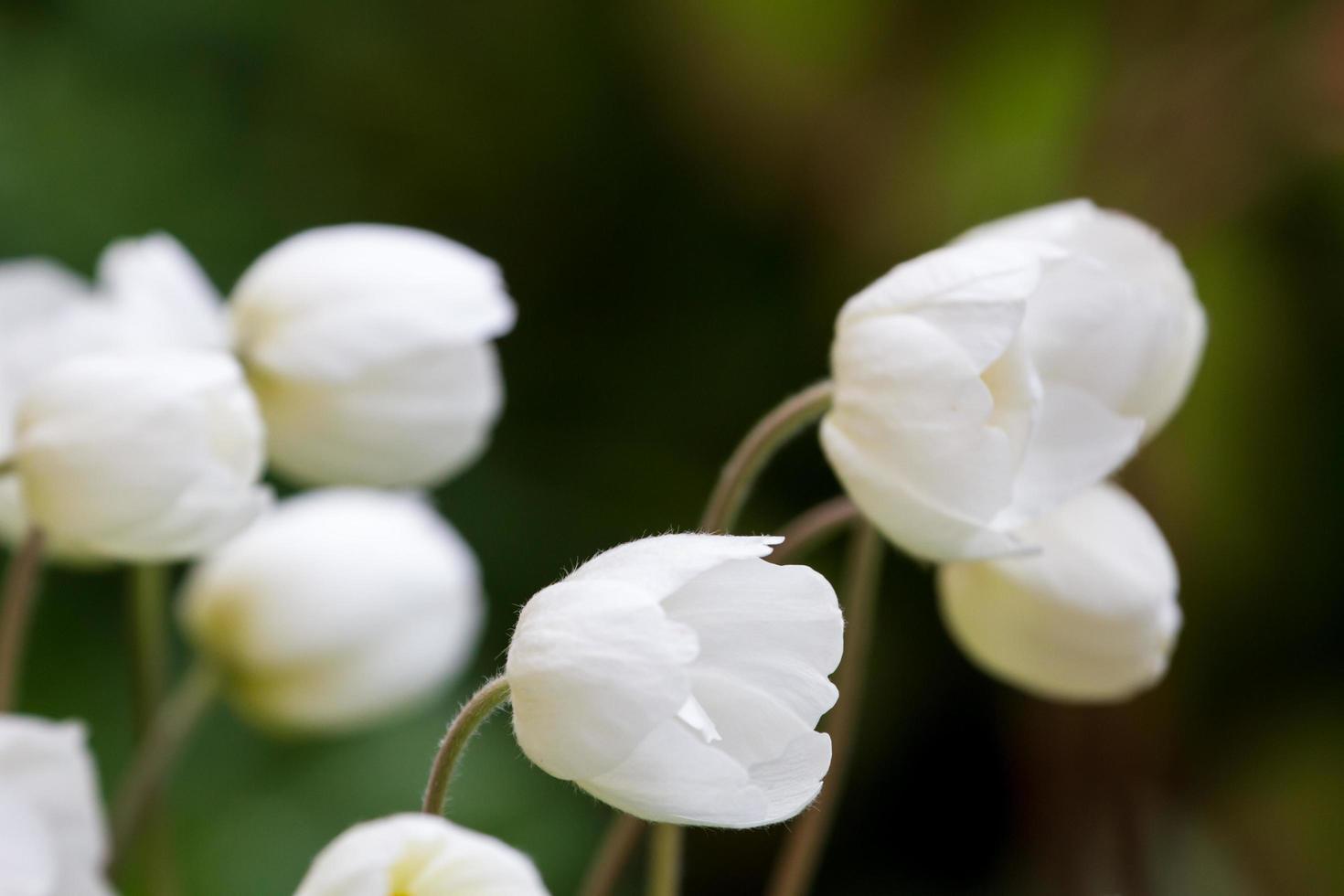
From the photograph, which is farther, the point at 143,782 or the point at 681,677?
the point at 143,782

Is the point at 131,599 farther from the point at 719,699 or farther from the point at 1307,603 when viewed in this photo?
the point at 1307,603

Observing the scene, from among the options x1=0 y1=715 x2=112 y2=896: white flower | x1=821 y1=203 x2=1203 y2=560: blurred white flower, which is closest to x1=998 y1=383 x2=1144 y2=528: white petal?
x1=821 y1=203 x2=1203 y2=560: blurred white flower

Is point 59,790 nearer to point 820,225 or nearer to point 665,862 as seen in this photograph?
point 665,862

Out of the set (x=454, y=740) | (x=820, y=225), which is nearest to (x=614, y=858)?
(x=454, y=740)

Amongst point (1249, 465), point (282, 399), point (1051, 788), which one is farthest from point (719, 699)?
point (1249, 465)

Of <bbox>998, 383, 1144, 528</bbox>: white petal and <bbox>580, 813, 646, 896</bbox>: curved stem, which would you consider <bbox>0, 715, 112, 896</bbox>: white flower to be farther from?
<bbox>998, 383, 1144, 528</bbox>: white petal

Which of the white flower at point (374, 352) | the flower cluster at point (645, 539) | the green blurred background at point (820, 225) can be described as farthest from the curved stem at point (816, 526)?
the green blurred background at point (820, 225)

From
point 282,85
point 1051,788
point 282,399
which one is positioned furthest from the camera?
point 282,85
